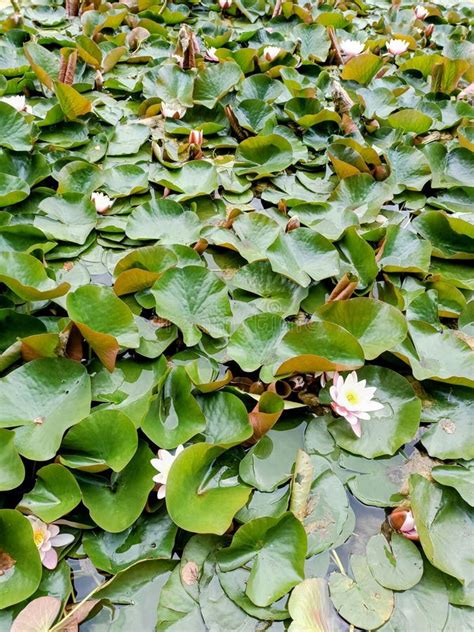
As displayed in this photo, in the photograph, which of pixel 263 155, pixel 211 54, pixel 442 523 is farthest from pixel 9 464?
pixel 211 54

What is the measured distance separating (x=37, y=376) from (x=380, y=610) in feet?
3.57

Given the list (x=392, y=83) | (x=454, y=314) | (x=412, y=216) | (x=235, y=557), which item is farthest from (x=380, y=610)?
(x=392, y=83)

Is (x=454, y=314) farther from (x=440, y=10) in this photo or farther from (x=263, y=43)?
(x=440, y=10)

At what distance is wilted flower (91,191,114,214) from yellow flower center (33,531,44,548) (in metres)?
1.36

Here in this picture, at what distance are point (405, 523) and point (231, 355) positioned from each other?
0.69m

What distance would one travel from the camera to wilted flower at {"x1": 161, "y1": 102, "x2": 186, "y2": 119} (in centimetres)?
268

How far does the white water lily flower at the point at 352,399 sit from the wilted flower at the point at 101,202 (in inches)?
49.0

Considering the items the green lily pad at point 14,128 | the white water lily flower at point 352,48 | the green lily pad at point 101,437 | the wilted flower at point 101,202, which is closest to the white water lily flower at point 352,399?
the green lily pad at point 101,437

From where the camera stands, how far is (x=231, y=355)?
162 cm

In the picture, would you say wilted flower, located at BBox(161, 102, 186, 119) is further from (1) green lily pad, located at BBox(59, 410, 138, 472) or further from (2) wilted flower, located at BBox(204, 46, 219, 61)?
(1) green lily pad, located at BBox(59, 410, 138, 472)

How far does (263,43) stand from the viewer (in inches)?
138

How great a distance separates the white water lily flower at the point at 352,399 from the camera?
1.47 m

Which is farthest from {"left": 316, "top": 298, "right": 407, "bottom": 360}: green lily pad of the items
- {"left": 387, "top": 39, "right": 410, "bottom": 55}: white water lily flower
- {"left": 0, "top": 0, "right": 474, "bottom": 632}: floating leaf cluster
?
{"left": 387, "top": 39, "right": 410, "bottom": 55}: white water lily flower

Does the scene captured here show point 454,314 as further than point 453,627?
Yes
